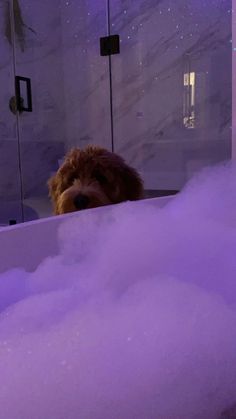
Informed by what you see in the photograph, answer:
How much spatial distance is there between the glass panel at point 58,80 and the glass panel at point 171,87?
189 mm

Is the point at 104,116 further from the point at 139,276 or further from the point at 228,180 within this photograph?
the point at 139,276

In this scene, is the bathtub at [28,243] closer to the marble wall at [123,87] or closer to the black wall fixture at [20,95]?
the marble wall at [123,87]

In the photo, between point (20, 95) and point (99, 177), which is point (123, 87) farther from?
point (99, 177)

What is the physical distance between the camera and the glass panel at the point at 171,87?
11.9ft

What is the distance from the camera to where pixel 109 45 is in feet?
13.1

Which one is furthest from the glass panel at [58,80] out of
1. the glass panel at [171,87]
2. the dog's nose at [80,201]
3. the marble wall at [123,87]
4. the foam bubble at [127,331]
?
the foam bubble at [127,331]

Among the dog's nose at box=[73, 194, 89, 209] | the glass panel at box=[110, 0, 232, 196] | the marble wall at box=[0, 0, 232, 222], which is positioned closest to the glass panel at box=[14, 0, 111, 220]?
the marble wall at box=[0, 0, 232, 222]

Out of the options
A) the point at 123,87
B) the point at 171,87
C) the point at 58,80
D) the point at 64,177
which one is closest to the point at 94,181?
the point at 64,177

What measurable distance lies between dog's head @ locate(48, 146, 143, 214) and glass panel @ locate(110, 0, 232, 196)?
68.6 inches

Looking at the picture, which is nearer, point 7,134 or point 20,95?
point 20,95

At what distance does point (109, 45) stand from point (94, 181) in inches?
103

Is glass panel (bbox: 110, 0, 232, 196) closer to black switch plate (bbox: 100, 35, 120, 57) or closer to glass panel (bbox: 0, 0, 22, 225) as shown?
black switch plate (bbox: 100, 35, 120, 57)

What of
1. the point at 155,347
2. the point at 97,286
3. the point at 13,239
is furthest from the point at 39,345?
the point at 13,239

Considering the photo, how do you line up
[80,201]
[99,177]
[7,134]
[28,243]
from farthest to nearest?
[7,134] < [99,177] < [80,201] < [28,243]
